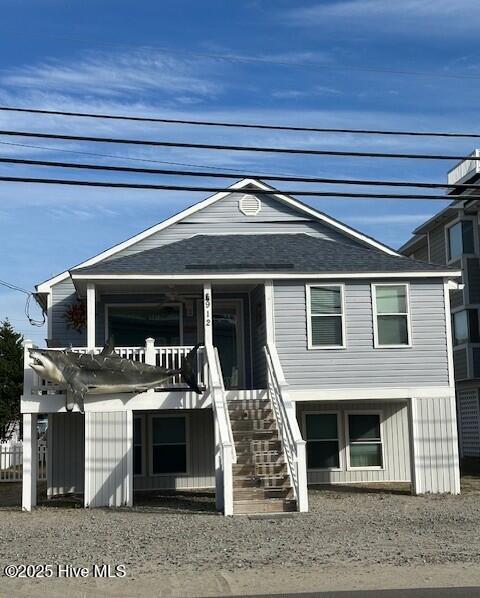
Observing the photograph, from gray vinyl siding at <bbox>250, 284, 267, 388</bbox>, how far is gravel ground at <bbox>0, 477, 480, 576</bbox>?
3.78m

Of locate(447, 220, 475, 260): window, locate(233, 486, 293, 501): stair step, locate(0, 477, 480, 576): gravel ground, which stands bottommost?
locate(0, 477, 480, 576): gravel ground

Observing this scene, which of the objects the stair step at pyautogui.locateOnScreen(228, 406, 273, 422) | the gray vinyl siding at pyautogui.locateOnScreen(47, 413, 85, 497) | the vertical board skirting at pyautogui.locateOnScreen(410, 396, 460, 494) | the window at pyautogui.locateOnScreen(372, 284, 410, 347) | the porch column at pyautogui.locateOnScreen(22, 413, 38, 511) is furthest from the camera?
the gray vinyl siding at pyautogui.locateOnScreen(47, 413, 85, 497)

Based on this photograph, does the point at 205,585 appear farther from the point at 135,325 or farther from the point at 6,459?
the point at 6,459

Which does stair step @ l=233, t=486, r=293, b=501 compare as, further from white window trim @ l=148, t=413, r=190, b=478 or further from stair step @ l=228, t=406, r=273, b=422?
white window trim @ l=148, t=413, r=190, b=478

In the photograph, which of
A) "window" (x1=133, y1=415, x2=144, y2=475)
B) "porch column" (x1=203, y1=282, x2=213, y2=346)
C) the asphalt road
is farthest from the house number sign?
the asphalt road

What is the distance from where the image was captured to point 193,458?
68.8 feet

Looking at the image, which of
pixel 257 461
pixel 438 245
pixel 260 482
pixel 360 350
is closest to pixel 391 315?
pixel 360 350

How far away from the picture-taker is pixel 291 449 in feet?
50.5

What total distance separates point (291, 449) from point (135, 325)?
7.12 m

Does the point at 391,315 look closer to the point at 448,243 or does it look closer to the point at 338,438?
the point at 338,438

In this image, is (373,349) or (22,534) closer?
(22,534)

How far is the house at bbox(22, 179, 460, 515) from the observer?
17.1 metres

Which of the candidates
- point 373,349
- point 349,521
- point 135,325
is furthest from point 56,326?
point 349,521

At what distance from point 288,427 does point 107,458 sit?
4.02 metres
